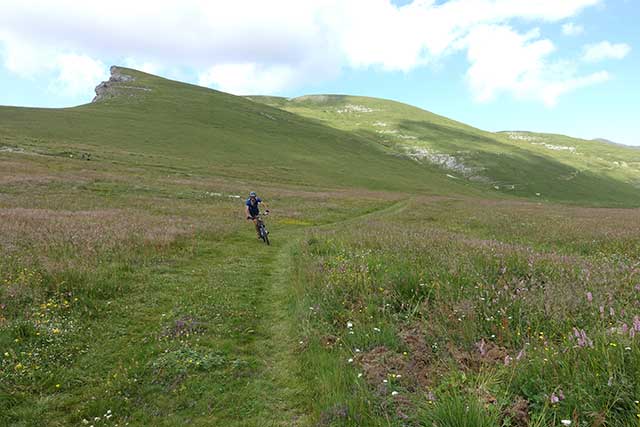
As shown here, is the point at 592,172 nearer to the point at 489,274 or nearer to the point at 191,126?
the point at 191,126

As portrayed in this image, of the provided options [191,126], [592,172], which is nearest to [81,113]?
[191,126]

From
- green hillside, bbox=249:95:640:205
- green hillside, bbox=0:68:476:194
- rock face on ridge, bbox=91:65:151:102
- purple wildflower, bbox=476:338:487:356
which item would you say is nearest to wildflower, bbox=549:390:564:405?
purple wildflower, bbox=476:338:487:356

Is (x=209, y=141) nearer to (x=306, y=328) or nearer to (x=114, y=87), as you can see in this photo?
(x=114, y=87)

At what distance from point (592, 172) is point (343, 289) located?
199 metres

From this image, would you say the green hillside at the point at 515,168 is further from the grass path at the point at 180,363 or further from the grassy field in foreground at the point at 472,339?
the grass path at the point at 180,363

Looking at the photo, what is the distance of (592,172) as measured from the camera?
162750 mm

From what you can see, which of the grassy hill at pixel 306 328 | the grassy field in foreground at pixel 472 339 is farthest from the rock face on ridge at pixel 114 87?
the grassy field in foreground at pixel 472 339

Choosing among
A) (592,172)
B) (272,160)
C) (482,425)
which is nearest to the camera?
(482,425)

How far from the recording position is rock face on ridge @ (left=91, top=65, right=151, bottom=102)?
144375 mm

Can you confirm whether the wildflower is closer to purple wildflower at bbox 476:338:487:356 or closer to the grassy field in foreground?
the grassy field in foreground

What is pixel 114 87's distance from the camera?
490 feet

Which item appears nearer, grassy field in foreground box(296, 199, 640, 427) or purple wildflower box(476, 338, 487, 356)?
grassy field in foreground box(296, 199, 640, 427)

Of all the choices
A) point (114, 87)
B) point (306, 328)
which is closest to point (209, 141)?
point (114, 87)

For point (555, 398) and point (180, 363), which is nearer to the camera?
point (555, 398)
